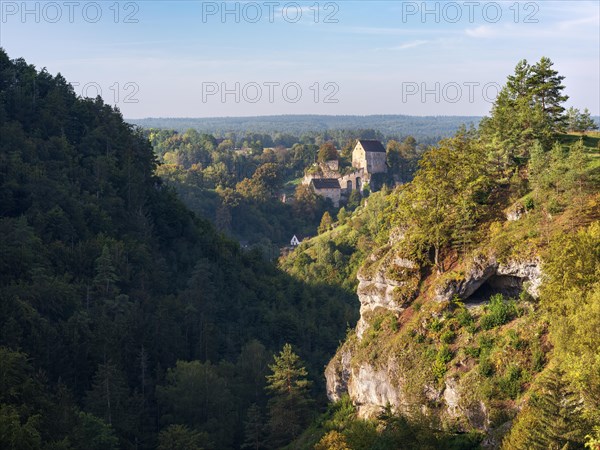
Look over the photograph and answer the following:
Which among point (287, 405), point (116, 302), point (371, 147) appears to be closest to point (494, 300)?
point (287, 405)

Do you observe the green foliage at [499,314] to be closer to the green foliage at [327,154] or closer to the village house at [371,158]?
the village house at [371,158]

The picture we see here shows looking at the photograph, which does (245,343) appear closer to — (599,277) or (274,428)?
(274,428)

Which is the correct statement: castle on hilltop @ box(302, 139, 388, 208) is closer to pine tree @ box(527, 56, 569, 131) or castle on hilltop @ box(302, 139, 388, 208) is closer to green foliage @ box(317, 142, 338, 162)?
green foliage @ box(317, 142, 338, 162)

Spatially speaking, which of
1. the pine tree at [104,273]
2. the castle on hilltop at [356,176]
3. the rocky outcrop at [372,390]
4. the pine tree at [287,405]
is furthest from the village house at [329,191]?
the rocky outcrop at [372,390]

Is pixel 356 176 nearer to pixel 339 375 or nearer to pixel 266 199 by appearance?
pixel 266 199

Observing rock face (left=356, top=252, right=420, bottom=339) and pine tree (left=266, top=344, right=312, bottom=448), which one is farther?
pine tree (left=266, top=344, right=312, bottom=448)

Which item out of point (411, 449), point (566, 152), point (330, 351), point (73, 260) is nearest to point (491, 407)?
point (411, 449)

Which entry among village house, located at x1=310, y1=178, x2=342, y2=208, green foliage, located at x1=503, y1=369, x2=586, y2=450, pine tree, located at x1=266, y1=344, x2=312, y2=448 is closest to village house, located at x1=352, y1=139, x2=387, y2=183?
village house, located at x1=310, y1=178, x2=342, y2=208
